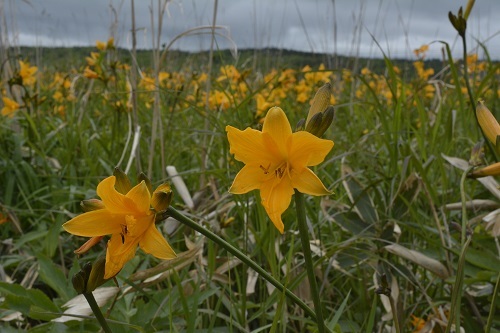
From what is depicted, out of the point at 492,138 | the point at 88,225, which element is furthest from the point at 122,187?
the point at 492,138

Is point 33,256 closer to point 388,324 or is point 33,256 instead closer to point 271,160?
point 388,324

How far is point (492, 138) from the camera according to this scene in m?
0.79

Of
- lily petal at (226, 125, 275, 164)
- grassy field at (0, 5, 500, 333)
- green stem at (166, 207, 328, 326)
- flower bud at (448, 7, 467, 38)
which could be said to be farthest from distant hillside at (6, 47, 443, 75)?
green stem at (166, 207, 328, 326)

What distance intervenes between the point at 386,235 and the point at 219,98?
1494 millimetres

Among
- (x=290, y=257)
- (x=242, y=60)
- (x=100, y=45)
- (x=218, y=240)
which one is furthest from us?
(x=242, y=60)

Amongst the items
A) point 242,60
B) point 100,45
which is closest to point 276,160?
point 100,45

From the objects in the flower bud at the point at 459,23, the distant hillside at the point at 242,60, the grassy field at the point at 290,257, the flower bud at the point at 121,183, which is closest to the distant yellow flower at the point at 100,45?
the distant hillside at the point at 242,60

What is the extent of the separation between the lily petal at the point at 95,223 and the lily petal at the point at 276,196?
0.57 feet

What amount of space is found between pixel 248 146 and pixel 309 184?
10cm

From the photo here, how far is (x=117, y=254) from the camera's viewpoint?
656mm

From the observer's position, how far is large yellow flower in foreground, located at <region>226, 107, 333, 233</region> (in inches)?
26.7

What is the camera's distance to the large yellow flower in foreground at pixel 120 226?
0.65 metres

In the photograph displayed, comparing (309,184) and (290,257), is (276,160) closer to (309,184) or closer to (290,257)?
(309,184)

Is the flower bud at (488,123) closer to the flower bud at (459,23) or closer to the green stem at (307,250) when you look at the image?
the green stem at (307,250)
